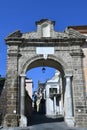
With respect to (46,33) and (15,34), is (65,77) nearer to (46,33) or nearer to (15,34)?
(46,33)

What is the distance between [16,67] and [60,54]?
3.27m

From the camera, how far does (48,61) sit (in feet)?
65.0

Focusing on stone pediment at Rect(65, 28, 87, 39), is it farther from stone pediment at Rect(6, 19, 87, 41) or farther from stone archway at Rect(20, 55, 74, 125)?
stone archway at Rect(20, 55, 74, 125)

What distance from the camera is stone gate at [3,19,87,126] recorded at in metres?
18.1

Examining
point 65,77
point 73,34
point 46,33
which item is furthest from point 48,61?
point 73,34

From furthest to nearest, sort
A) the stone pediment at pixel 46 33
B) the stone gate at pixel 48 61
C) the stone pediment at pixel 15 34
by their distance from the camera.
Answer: the stone pediment at pixel 46 33 < the stone pediment at pixel 15 34 < the stone gate at pixel 48 61

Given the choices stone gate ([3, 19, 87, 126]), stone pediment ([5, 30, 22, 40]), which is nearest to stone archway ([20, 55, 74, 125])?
stone gate ([3, 19, 87, 126])

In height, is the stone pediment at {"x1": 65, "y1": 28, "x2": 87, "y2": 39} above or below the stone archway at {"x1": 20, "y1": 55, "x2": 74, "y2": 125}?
above

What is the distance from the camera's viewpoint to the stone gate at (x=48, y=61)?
18.1 metres

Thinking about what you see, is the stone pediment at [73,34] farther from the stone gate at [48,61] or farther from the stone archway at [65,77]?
the stone archway at [65,77]

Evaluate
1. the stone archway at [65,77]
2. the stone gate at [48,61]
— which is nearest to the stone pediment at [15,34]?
the stone gate at [48,61]

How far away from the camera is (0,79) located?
35781 millimetres

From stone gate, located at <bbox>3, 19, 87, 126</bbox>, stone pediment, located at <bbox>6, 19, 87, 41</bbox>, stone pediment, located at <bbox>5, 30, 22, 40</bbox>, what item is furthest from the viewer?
stone pediment, located at <bbox>6, 19, 87, 41</bbox>

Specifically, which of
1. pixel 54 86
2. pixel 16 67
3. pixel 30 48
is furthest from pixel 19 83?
pixel 54 86
